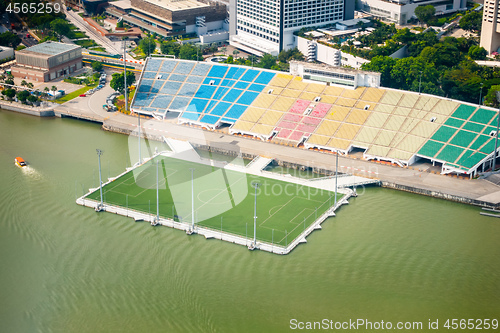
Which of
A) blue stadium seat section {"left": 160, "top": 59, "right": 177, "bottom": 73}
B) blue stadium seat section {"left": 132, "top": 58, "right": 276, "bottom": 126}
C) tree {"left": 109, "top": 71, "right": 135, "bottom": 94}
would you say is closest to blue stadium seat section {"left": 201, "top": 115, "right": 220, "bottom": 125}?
blue stadium seat section {"left": 132, "top": 58, "right": 276, "bottom": 126}

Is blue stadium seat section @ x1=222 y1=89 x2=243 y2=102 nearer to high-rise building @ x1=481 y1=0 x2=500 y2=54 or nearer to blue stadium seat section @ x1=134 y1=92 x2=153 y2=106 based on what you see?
blue stadium seat section @ x1=134 y1=92 x2=153 y2=106

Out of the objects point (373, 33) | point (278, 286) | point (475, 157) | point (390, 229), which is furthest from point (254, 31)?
point (278, 286)

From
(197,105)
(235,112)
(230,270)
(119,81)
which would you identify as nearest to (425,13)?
(235,112)

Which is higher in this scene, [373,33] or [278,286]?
[373,33]

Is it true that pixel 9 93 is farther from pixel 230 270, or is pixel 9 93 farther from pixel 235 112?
pixel 230 270

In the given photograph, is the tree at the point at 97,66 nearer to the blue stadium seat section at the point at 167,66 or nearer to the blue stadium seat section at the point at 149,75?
the blue stadium seat section at the point at 167,66

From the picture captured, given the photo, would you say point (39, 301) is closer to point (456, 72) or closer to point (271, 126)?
point (271, 126)
